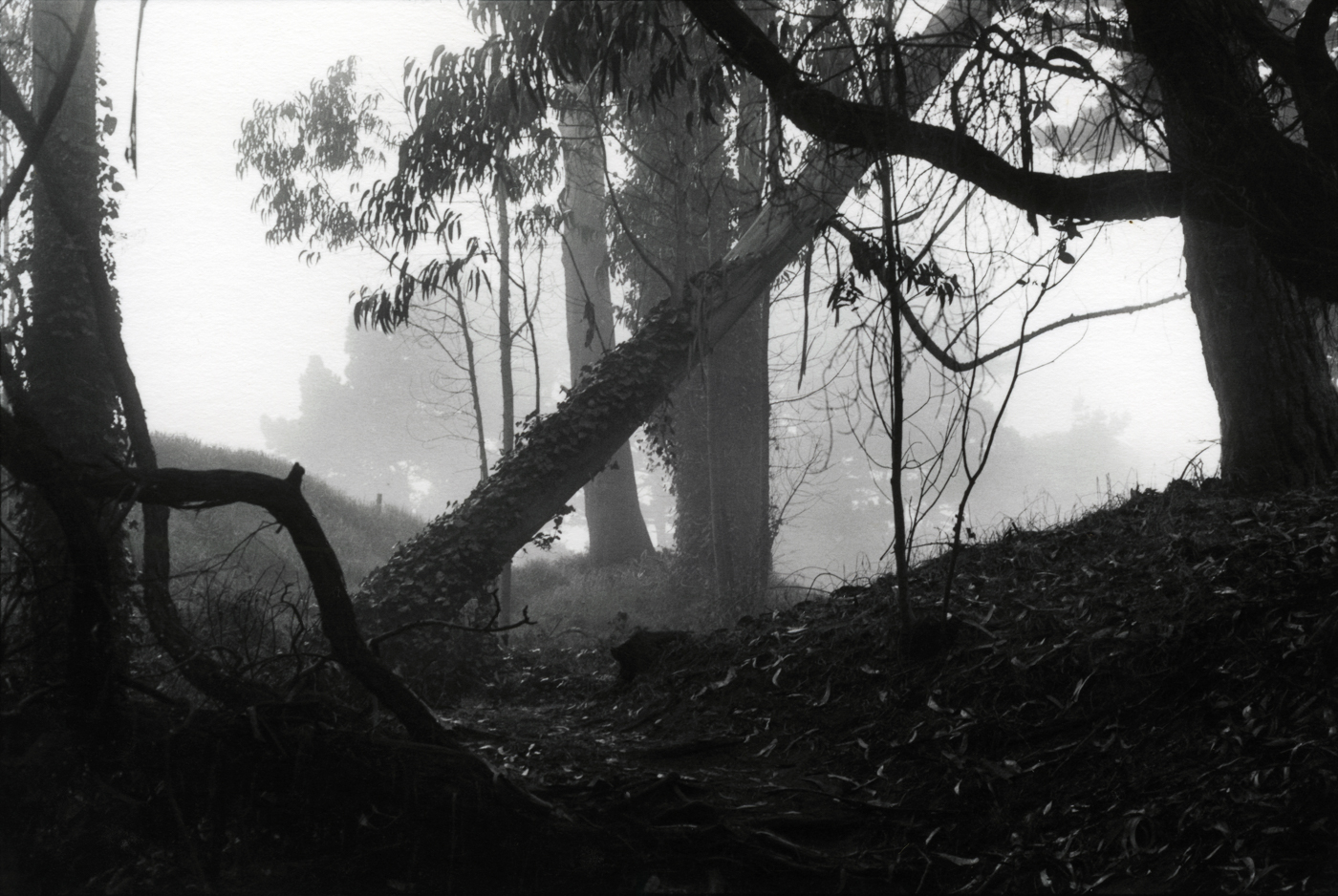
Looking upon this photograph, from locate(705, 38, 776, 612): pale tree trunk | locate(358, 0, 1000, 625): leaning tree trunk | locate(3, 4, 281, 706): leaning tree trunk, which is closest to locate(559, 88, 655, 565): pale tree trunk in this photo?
locate(705, 38, 776, 612): pale tree trunk

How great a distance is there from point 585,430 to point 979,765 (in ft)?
17.6

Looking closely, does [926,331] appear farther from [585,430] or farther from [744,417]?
[744,417]

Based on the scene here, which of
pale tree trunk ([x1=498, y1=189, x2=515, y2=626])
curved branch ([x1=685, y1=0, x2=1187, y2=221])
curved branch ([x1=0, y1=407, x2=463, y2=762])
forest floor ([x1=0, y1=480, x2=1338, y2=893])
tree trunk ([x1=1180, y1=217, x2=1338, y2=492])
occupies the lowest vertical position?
forest floor ([x1=0, y1=480, x2=1338, y2=893])

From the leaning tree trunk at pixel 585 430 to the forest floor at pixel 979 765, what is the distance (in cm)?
280

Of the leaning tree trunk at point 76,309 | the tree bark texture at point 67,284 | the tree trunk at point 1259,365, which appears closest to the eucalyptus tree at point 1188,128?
the tree trunk at point 1259,365

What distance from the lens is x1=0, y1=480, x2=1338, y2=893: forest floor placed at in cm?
289

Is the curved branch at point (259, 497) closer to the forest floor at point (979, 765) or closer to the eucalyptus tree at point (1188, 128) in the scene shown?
the forest floor at point (979, 765)

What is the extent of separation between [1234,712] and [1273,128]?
2000mm

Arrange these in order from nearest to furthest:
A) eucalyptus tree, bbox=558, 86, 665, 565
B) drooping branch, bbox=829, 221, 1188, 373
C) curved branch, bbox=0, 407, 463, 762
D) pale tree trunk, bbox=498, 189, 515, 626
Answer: curved branch, bbox=0, 407, 463, 762 → drooping branch, bbox=829, 221, 1188, 373 → pale tree trunk, bbox=498, 189, 515, 626 → eucalyptus tree, bbox=558, 86, 665, 565

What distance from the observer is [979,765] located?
139 inches

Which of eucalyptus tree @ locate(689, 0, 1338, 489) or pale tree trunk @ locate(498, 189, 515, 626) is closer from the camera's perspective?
eucalyptus tree @ locate(689, 0, 1338, 489)

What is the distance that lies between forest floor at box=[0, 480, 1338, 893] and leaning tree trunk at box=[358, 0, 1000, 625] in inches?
110

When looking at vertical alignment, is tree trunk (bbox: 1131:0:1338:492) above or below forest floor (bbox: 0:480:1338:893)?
above

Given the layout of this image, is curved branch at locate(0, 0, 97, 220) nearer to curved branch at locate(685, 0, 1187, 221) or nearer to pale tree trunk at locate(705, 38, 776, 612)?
curved branch at locate(685, 0, 1187, 221)
